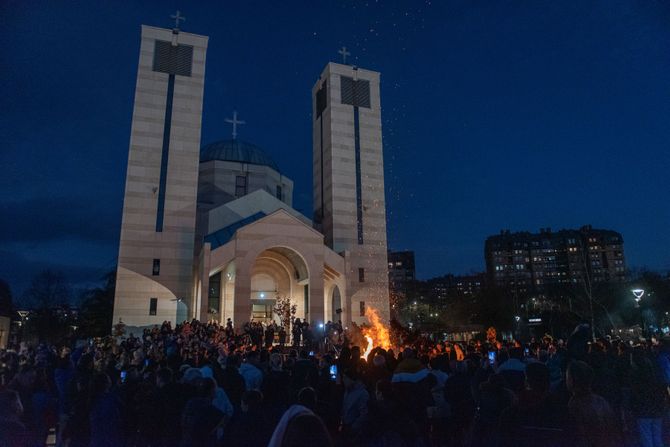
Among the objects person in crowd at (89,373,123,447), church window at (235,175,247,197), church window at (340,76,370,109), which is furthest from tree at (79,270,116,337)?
person in crowd at (89,373,123,447)

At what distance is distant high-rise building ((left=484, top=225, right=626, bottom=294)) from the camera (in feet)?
413

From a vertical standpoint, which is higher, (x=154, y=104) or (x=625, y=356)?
(x=154, y=104)

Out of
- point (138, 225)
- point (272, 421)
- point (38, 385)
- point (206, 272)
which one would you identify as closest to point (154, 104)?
point (138, 225)

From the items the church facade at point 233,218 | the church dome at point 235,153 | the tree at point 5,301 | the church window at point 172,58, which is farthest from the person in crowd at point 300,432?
the tree at point 5,301

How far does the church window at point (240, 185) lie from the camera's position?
46.1 m

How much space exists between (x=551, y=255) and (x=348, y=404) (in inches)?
5573

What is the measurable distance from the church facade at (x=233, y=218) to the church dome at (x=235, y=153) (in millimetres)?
374

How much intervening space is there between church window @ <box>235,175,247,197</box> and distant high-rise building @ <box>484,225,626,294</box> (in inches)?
3813

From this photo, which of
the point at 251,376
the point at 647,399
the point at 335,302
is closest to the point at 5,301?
the point at 335,302

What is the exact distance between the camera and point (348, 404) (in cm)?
672

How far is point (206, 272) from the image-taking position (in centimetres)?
3080

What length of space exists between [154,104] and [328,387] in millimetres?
35024

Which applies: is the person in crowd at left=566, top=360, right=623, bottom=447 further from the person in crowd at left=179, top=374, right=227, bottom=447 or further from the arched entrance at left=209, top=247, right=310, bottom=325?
the arched entrance at left=209, top=247, right=310, bottom=325

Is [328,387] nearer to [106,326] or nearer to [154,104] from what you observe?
[154,104]
